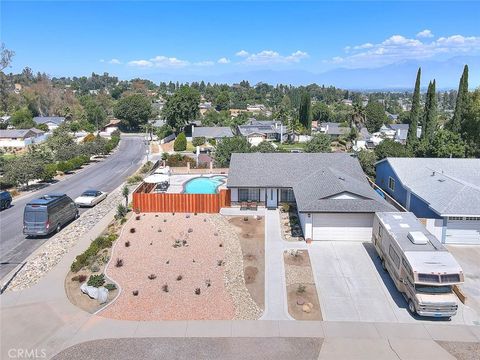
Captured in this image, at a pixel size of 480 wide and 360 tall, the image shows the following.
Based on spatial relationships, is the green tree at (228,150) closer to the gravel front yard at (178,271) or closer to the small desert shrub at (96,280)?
the gravel front yard at (178,271)

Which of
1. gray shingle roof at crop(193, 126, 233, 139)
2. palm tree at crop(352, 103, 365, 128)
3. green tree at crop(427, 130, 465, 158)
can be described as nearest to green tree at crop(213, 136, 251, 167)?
green tree at crop(427, 130, 465, 158)

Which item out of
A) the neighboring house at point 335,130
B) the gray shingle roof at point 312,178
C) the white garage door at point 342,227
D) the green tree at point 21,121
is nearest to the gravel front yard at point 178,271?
the gray shingle roof at point 312,178

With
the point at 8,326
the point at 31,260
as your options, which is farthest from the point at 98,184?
the point at 8,326

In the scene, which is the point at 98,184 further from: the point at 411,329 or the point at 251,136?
the point at 251,136

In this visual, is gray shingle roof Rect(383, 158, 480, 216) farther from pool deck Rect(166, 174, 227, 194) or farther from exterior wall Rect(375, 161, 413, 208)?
pool deck Rect(166, 174, 227, 194)

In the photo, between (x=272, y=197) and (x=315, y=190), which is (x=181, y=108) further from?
(x=315, y=190)

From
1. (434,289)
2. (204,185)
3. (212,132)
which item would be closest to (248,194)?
(204,185)
